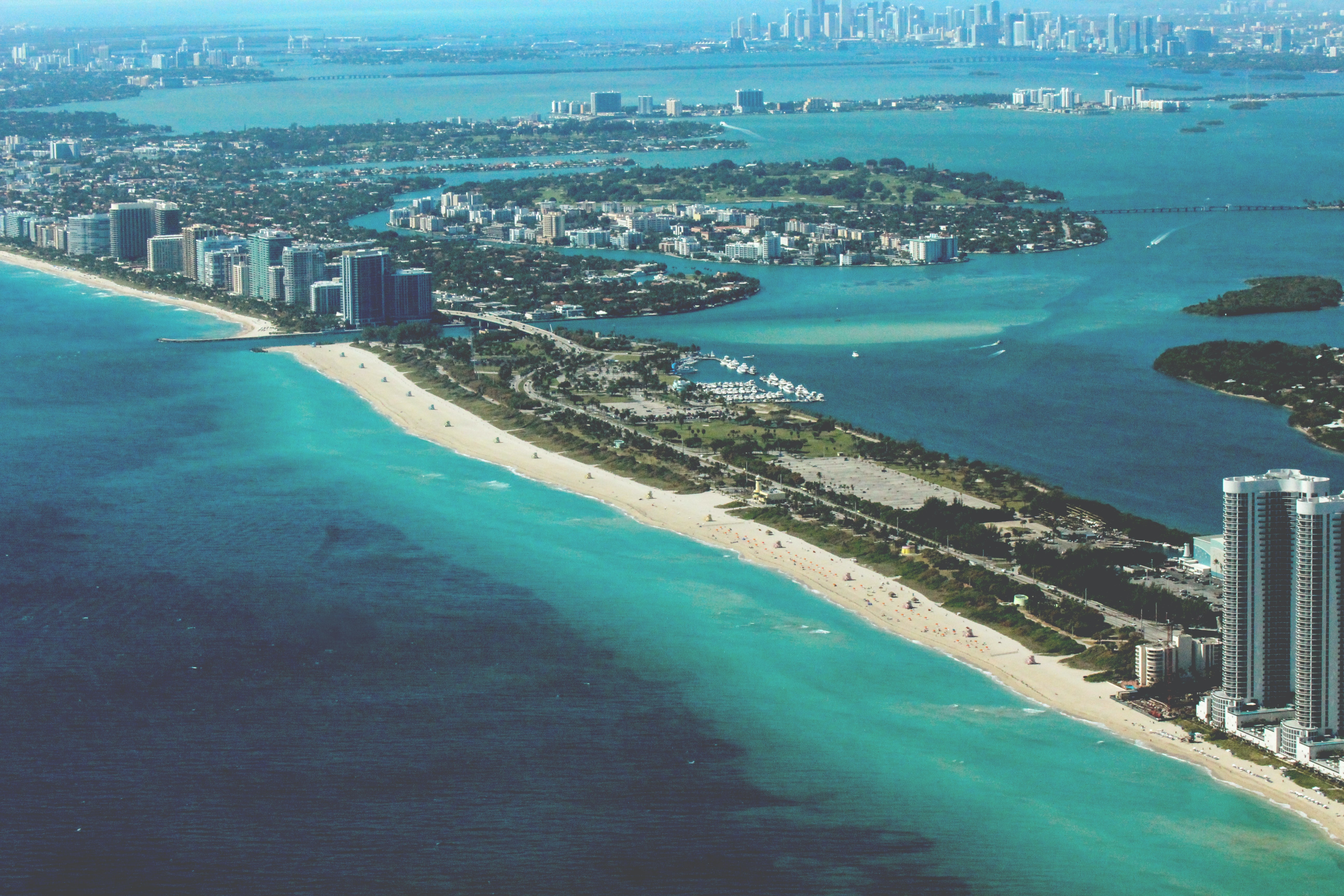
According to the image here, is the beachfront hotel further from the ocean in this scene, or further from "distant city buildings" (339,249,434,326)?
"distant city buildings" (339,249,434,326)

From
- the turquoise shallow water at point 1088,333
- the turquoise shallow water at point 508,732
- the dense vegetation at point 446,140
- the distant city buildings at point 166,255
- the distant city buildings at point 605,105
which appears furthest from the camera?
the distant city buildings at point 605,105

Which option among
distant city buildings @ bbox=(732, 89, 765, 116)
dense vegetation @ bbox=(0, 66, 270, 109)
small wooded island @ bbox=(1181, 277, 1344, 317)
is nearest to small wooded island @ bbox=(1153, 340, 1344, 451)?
small wooded island @ bbox=(1181, 277, 1344, 317)

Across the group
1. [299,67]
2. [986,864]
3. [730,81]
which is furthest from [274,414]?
[299,67]

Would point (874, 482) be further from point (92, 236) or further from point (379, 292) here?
→ point (92, 236)

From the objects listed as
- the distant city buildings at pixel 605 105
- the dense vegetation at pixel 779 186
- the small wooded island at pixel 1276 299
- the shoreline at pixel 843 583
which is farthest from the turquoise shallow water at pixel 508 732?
the distant city buildings at pixel 605 105

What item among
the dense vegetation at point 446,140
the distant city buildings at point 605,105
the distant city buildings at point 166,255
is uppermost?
the distant city buildings at point 605,105

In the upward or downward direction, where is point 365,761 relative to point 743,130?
downward

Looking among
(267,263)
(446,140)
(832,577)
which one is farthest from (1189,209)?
(832,577)

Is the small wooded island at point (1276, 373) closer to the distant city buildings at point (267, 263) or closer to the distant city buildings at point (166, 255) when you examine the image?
the distant city buildings at point (267, 263)
